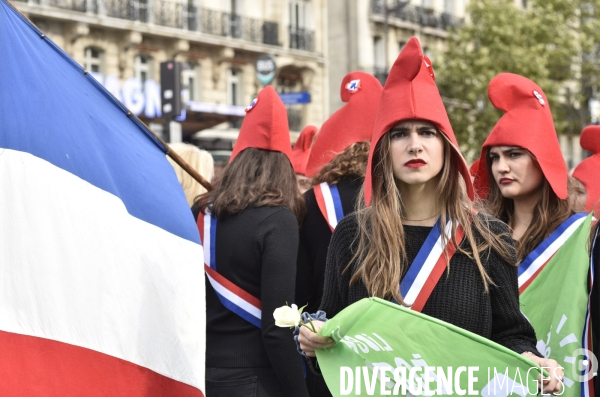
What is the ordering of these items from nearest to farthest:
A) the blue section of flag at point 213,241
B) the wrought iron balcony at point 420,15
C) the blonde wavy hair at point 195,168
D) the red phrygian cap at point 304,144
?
the blue section of flag at point 213,241
the blonde wavy hair at point 195,168
the red phrygian cap at point 304,144
the wrought iron balcony at point 420,15

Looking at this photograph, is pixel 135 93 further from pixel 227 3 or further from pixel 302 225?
pixel 302 225

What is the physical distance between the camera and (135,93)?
26.6 metres

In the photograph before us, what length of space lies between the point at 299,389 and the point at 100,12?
25563 mm

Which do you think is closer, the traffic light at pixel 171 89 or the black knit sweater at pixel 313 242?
the black knit sweater at pixel 313 242

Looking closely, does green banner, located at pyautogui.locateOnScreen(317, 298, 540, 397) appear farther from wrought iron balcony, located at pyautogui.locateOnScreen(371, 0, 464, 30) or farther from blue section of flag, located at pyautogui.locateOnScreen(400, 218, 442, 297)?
wrought iron balcony, located at pyautogui.locateOnScreen(371, 0, 464, 30)

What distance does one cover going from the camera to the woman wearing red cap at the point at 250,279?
3641mm

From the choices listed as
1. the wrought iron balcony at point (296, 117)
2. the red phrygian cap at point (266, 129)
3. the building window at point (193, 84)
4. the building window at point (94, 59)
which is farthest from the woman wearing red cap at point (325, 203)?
the wrought iron balcony at point (296, 117)

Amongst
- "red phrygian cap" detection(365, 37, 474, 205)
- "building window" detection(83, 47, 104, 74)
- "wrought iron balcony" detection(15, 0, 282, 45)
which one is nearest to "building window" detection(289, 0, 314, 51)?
"wrought iron balcony" detection(15, 0, 282, 45)

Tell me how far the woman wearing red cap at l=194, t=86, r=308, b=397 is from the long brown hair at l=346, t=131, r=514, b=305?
72 cm

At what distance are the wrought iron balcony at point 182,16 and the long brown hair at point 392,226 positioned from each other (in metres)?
24.8

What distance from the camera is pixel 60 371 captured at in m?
3.22

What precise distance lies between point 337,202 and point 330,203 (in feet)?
0.10

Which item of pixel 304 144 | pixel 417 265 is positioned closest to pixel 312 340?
pixel 417 265

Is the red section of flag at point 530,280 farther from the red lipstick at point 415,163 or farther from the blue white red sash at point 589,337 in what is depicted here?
the red lipstick at point 415,163
